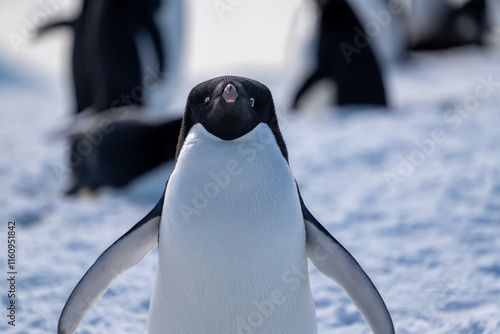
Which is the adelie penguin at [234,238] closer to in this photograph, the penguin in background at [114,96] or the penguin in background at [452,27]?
the penguin in background at [114,96]

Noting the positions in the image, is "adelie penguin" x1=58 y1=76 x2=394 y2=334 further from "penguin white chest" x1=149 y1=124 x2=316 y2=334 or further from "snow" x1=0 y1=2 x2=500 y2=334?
"snow" x1=0 y1=2 x2=500 y2=334

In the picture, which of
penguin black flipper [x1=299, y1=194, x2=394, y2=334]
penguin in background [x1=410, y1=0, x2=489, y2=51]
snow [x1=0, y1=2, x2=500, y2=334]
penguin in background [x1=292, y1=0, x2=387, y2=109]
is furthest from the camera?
penguin in background [x1=410, y1=0, x2=489, y2=51]

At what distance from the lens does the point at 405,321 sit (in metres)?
2.37

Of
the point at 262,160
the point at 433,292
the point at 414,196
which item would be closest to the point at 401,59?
the point at 414,196

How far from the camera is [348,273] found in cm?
190

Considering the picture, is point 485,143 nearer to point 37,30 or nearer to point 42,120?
point 37,30

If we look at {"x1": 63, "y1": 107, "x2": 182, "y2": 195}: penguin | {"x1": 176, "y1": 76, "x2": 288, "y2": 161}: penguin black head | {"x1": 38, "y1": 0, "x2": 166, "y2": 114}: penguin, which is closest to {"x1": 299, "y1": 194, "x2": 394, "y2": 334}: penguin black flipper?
{"x1": 176, "y1": 76, "x2": 288, "y2": 161}: penguin black head

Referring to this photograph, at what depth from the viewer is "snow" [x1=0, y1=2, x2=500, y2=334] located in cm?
249

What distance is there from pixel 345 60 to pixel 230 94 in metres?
4.84

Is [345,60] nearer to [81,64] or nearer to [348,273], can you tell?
[81,64]

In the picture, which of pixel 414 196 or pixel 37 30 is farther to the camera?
pixel 37 30

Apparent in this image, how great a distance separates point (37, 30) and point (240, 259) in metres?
5.73

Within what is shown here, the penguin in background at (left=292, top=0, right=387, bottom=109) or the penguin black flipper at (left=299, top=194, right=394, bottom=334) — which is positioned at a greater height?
the penguin black flipper at (left=299, top=194, right=394, bottom=334)

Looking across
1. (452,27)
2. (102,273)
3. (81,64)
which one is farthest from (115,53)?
(452,27)
